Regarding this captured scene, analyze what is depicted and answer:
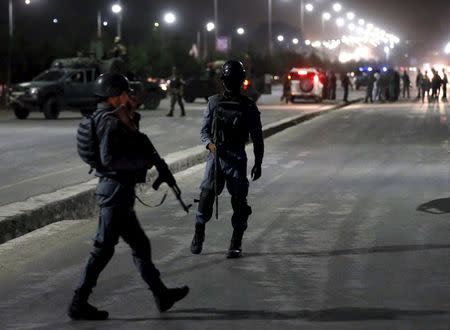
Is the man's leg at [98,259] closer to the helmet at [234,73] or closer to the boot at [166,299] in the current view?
the boot at [166,299]

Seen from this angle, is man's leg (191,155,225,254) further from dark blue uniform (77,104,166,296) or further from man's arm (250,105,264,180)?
dark blue uniform (77,104,166,296)

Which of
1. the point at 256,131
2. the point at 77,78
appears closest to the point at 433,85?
the point at 77,78

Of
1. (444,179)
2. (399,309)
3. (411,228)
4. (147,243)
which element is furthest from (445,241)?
(444,179)

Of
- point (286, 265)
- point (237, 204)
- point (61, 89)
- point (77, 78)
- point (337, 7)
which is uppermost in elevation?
point (337, 7)

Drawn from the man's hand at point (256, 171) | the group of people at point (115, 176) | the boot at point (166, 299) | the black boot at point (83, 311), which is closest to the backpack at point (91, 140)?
the group of people at point (115, 176)

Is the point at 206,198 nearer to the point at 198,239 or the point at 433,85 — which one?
the point at 198,239

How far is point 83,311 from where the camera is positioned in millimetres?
7965

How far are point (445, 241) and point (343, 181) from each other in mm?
6465

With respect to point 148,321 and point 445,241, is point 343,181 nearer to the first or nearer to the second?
point 445,241

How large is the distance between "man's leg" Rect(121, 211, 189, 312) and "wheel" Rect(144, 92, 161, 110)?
40.8 m

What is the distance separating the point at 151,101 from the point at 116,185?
41.3 metres

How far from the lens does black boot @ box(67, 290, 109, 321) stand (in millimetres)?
7961

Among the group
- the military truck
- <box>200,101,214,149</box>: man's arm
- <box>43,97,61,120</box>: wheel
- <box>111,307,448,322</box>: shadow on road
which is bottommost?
<box>43,97,61,120</box>: wheel

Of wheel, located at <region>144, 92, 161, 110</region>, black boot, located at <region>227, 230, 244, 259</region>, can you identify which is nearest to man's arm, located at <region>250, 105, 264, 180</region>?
black boot, located at <region>227, 230, 244, 259</region>
